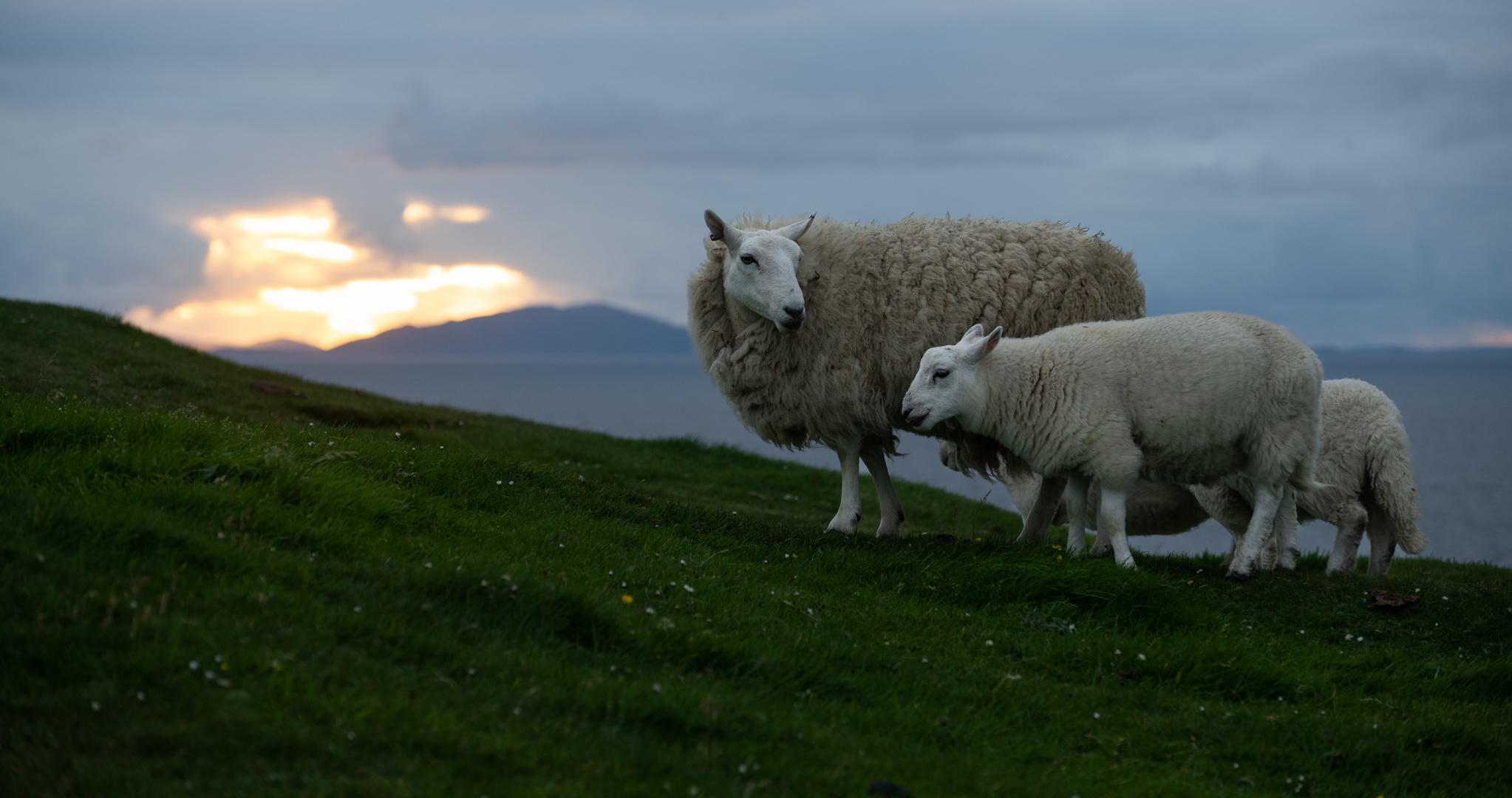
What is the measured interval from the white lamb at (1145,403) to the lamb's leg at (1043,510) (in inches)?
32.9

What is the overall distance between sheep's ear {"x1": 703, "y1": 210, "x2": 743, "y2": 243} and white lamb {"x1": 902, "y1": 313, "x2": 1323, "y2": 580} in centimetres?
224

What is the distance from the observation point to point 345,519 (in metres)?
5.95

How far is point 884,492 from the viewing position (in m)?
9.85

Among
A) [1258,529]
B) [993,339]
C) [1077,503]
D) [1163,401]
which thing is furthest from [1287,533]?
[993,339]

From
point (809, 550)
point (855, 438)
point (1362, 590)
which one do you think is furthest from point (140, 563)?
point (1362, 590)

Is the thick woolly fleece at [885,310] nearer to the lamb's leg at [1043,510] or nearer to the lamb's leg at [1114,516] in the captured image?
the lamb's leg at [1043,510]

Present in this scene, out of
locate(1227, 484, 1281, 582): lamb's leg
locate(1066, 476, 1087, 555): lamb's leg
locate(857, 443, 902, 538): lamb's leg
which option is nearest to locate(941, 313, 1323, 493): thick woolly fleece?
locate(1227, 484, 1281, 582): lamb's leg

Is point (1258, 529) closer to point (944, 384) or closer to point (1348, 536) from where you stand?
point (1348, 536)

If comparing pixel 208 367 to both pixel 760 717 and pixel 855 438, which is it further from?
pixel 760 717

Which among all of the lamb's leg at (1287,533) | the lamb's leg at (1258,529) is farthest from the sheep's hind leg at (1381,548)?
the lamb's leg at (1258,529)

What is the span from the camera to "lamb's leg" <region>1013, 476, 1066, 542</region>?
9547 millimetres

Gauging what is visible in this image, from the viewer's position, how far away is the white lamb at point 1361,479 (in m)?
10.1

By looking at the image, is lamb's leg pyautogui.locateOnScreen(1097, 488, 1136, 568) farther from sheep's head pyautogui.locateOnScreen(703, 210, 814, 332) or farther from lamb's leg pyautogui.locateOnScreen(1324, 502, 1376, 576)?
lamb's leg pyautogui.locateOnScreen(1324, 502, 1376, 576)

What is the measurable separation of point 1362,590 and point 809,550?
14.7 ft
